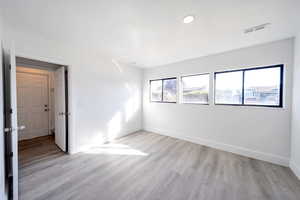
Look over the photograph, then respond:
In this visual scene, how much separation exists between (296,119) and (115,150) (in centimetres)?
372

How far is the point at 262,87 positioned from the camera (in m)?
2.65

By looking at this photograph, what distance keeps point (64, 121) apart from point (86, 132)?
0.56 meters

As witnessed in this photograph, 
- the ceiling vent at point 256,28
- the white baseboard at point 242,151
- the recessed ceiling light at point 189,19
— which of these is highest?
the ceiling vent at point 256,28

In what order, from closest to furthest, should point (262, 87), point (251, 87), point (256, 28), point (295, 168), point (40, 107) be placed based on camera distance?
1. point (256, 28)
2. point (295, 168)
3. point (262, 87)
4. point (251, 87)
5. point (40, 107)

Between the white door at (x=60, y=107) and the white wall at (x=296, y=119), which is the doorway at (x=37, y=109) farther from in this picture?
the white wall at (x=296, y=119)

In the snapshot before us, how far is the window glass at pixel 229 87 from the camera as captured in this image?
2.93 m

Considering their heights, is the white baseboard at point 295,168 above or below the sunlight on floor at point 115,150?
above

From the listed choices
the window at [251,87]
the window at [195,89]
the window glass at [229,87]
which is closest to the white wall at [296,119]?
the window at [251,87]

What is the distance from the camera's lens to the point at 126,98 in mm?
4148

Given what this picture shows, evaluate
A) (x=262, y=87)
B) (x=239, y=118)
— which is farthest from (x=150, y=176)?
(x=262, y=87)

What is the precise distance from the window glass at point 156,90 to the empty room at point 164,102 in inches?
18.8

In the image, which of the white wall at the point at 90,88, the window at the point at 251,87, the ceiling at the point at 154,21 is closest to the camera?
the ceiling at the point at 154,21

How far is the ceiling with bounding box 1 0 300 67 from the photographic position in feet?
4.96

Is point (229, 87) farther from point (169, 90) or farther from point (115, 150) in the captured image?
point (115, 150)
